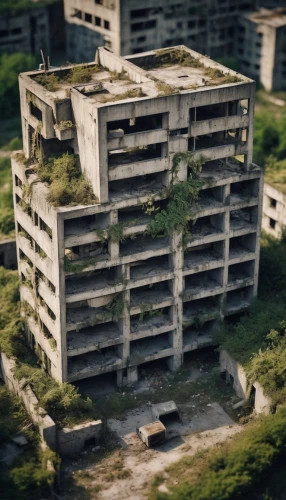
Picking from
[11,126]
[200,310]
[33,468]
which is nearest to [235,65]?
[11,126]

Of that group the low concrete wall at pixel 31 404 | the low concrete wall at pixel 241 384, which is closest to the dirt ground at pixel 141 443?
the low concrete wall at pixel 241 384

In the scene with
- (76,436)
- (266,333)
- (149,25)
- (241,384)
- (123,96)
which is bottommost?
(76,436)

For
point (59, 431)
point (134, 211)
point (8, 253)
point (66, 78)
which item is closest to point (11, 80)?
point (8, 253)

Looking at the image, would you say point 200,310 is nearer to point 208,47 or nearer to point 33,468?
point 33,468

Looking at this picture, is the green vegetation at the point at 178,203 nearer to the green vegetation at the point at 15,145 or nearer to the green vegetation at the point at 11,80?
the green vegetation at the point at 15,145

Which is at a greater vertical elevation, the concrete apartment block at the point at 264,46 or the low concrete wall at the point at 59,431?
the concrete apartment block at the point at 264,46

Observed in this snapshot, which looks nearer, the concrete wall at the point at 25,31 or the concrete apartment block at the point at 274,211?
the concrete apartment block at the point at 274,211

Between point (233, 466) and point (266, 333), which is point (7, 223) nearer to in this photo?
point (266, 333)

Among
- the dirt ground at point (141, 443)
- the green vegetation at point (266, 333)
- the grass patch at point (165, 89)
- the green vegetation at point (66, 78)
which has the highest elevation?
→ the grass patch at point (165, 89)
